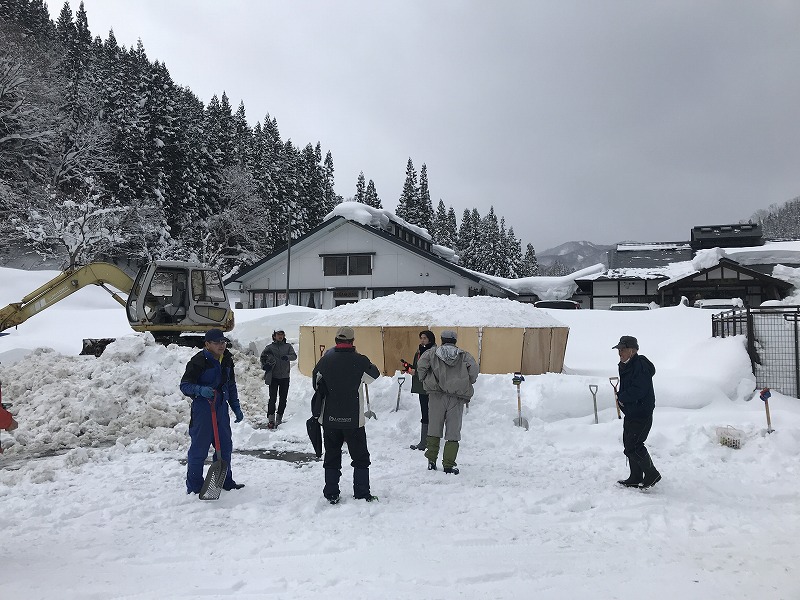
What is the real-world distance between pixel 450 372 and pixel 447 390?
24cm

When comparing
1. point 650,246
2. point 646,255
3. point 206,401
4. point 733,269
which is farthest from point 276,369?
point 650,246

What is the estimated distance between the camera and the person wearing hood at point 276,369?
983cm

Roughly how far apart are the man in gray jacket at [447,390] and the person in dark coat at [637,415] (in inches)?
74.6

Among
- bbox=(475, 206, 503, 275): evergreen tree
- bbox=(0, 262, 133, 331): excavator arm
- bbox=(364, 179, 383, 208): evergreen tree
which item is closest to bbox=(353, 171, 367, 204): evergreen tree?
bbox=(364, 179, 383, 208): evergreen tree

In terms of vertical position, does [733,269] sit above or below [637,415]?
above

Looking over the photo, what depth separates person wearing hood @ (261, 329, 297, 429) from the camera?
→ 983 centimetres

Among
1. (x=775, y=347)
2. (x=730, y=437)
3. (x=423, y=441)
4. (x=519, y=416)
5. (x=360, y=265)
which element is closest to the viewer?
(x=730, y=437)

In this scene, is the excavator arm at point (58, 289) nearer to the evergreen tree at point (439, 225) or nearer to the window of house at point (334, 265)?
the window of house at point (334, 265)

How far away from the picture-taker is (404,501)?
564cm

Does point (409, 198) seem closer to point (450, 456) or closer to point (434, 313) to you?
point (434, 313)

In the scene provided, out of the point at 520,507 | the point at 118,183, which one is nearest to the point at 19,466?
the point at 520,507

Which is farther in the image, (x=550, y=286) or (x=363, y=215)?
(x=550, y=286)

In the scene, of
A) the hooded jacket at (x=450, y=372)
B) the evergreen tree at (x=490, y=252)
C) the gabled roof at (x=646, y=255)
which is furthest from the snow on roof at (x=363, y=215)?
the evergreen tree at (x=490, y=252)

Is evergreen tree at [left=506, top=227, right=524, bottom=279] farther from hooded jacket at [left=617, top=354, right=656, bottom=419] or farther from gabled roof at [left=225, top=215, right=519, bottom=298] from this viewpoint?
hooded jacket at [left=617, top=354, right=656, bottom=419]
